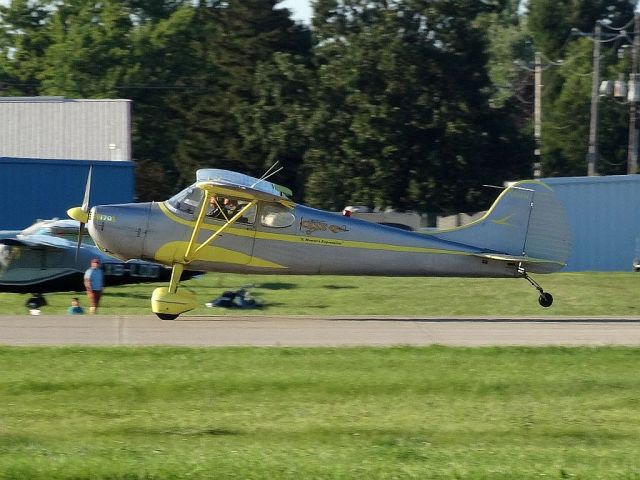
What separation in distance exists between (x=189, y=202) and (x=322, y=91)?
3565cm

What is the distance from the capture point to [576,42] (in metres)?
77.7

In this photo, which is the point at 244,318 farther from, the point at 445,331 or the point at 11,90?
the point at 11,90

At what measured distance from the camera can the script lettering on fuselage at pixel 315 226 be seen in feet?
59.3

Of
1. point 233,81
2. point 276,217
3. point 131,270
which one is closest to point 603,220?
point 131,270

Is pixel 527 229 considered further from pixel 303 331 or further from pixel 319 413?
pixel 319 413

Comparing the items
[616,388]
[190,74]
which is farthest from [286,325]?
[190,74]

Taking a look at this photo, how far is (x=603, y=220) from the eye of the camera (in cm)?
3198

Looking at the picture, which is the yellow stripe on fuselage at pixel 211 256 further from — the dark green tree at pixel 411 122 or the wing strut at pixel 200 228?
the dark green tree at pixel 411 122

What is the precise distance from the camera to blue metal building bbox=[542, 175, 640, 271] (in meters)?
31.8

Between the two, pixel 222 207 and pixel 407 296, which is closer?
pixel 222 207

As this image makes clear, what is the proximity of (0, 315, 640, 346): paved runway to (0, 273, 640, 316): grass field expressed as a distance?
433 centimetres

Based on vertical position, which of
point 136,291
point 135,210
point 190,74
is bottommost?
point 136,291

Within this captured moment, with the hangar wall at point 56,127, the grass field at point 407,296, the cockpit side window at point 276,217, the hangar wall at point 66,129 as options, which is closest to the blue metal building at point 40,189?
the hangar wall at point 66,129

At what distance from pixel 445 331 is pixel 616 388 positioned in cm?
464
